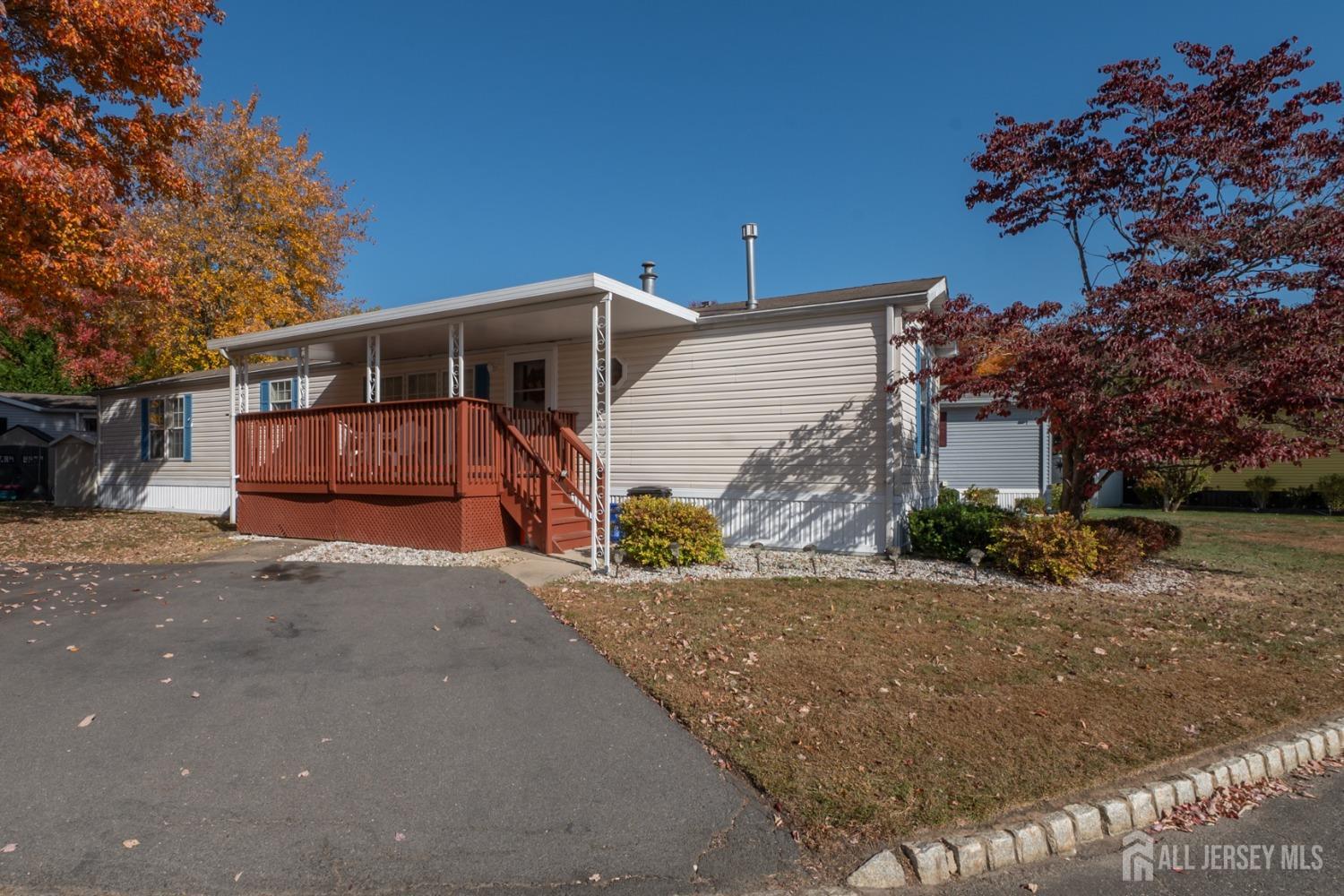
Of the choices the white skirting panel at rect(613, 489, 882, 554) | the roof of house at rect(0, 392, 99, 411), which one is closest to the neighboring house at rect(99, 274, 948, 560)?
the white skirting panel at rect(613, 489, 882, 554)

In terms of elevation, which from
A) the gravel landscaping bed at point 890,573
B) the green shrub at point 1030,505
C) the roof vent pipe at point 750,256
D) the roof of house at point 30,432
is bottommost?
the gravel landscaping bed at point 890,573

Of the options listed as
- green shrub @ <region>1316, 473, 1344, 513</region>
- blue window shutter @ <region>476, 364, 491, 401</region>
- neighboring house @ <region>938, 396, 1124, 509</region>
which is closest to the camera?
blue window shutter @ <region>476, 364, 491, 401</region>

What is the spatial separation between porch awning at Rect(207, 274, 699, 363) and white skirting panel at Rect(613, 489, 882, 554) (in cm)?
280

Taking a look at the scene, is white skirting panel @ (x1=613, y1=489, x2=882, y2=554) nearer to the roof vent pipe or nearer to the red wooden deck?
the red wooden deck

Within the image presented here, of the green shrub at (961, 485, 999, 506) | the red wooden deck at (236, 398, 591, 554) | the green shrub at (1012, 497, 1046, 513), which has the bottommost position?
the green shrub at (1012, 497, 1046, 513)

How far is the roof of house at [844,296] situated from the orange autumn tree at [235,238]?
596 inches

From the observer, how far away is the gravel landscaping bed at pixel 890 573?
7738 mm

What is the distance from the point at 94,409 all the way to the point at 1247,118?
27374 mm

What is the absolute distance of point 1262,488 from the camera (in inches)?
781

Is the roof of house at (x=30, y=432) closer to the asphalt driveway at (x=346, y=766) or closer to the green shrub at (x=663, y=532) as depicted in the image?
the asphalt driveway at (x=346, y=766)

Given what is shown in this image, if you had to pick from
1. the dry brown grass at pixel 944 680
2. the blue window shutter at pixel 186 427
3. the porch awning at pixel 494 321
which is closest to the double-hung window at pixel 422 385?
the porch awning at pixel 494 321

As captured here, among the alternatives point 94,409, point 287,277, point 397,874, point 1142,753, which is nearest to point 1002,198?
point 1142,753

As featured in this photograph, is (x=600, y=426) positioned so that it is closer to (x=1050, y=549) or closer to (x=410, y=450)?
(x=410, y=450)

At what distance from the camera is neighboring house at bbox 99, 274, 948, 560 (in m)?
9.37
